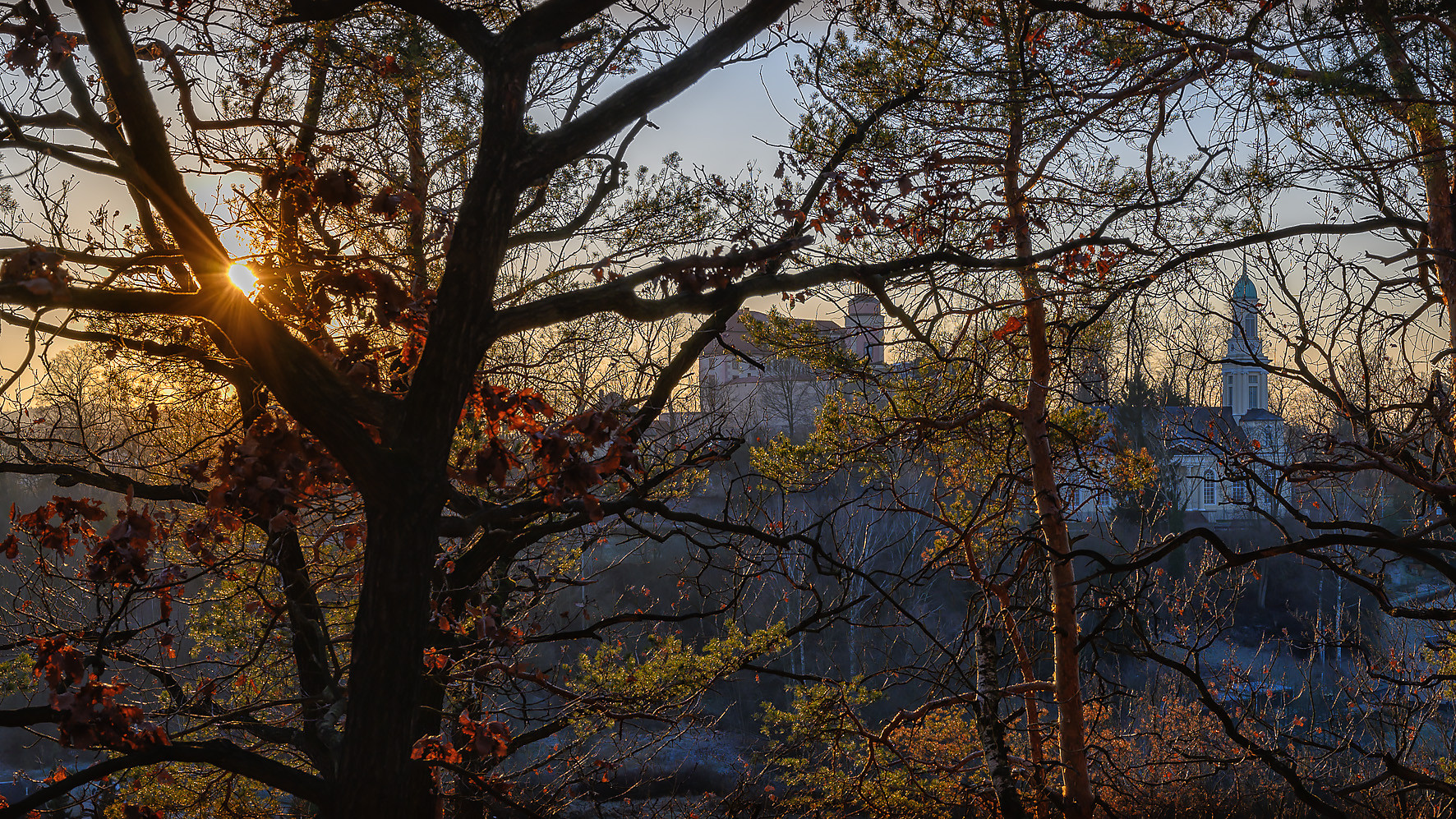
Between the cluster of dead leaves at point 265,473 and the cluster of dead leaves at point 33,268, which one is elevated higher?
the cluster of dead leaves at point 33,268

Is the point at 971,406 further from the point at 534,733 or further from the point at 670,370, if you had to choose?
the point at 534,733

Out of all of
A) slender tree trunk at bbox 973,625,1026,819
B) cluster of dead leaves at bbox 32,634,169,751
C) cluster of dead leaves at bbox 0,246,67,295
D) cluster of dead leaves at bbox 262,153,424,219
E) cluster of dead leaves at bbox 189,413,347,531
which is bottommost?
slender tree trunk at bbox 973,625,1026,819

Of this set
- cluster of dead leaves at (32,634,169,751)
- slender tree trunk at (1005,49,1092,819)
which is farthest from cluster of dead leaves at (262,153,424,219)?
slender tree trunk at (1005,49,1092,819)

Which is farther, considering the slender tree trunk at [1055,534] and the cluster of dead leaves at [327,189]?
the slender tree trunk at [1055,534]

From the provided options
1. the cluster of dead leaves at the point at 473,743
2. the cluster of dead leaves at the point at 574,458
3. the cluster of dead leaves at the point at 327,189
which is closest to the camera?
the cluster of dead leaves at the point at 574,458

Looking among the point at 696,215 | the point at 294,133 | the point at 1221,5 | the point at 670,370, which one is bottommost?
the point at 670,370

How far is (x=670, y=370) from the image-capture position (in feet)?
19.5

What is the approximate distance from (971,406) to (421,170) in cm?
545

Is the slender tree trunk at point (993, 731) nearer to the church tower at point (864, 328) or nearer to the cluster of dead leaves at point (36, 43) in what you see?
the church tower at point (864, 328)

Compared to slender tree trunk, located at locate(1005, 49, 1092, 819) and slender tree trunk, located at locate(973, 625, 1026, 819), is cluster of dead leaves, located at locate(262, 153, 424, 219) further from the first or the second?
slender tree trunk, located at locate(973, 625, 1026, 819)

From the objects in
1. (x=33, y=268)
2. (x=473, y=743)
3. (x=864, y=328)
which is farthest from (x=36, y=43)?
(x=864, y=328)

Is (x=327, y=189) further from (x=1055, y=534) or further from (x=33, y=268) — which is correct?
(x=1055, y=534)

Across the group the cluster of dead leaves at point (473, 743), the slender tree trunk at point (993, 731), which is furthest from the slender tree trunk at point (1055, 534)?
the cluster of dead leaves at point (473, 743)

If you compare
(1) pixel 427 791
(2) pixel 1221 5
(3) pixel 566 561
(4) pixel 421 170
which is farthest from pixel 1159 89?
(3) pixel 566 561
